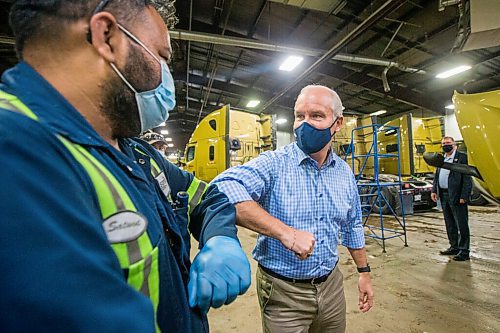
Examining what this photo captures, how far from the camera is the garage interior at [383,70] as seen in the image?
2613 mm

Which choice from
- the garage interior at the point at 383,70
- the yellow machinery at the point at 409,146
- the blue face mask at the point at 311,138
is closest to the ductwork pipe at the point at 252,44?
the garage interior at the point at 383,70

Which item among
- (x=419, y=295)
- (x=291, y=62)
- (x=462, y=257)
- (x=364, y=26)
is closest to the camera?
(x=419, y=295)

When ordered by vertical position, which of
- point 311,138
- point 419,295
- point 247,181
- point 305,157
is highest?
point 311,138

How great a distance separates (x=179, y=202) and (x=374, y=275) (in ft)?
11.5

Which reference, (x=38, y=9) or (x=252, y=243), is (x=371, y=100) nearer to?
(x=252, y=243)

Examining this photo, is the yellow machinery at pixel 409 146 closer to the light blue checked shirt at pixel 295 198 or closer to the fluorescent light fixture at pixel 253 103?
the fluorescent light fixture at pixel 253 103

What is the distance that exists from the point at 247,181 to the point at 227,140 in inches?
234

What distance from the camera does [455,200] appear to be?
13.3 ft

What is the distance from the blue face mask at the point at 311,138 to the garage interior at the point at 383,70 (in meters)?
0.97

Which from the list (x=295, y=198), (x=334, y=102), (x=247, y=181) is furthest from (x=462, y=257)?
(x=247, y=181)

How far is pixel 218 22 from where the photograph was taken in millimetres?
6590

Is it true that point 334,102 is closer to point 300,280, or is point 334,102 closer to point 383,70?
point 300,280

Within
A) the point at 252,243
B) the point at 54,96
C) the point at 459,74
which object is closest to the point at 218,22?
the point at 252,243

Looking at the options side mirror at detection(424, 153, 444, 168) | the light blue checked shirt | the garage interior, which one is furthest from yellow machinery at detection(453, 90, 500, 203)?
the light blue checked shirt
